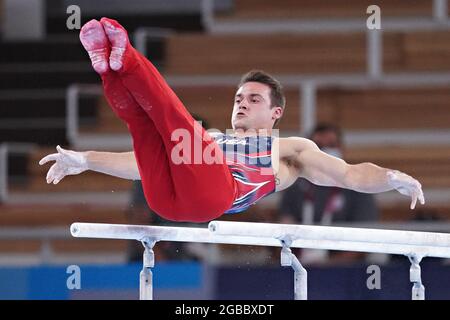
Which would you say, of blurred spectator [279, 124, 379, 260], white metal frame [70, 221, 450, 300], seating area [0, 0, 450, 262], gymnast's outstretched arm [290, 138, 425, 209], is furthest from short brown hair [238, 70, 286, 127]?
seating area [0, 0, 450, 262]

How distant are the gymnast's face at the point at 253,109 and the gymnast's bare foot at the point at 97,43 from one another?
107 cm

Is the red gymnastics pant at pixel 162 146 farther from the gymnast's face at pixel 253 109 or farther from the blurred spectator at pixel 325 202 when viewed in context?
the blurred spectator at pixel 325 202

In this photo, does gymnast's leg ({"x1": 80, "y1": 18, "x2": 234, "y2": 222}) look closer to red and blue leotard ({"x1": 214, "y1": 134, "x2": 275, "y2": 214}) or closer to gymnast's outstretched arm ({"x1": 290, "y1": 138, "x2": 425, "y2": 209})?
red and blue leotard ({"x1": 214, "y1": 134, "x2": 275, "y2": 214})

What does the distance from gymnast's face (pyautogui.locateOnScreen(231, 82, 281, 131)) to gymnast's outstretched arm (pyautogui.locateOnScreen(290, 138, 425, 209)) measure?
0.26m

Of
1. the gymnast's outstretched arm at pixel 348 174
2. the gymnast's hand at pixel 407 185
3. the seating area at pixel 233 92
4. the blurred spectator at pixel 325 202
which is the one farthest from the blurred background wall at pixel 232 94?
the gymnast's hand at pixel 407 185

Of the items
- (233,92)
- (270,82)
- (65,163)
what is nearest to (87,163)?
(65,163)

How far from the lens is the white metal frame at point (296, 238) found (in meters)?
5.05

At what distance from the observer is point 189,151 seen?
540cm

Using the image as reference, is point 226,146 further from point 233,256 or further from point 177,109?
point 233,256

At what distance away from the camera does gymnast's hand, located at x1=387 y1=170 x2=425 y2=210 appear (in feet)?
17.6

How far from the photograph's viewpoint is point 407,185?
5.39m

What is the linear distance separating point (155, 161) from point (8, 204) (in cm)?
482

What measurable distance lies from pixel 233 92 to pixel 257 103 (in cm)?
357

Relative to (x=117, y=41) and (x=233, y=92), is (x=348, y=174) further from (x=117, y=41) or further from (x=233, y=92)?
(x=233, y=92)
